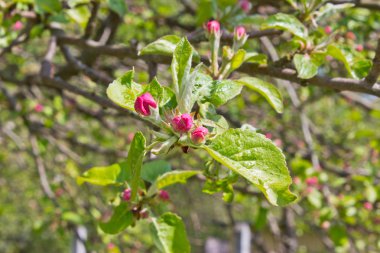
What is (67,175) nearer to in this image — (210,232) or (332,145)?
(332,145)

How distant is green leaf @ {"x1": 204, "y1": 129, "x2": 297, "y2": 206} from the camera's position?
35.2 inches

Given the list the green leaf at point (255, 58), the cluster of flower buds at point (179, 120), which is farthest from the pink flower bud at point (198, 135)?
the green leaf at point (255, 58)

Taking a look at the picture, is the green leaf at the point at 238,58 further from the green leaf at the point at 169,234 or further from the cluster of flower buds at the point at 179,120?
the green leaf at the point at 169,234

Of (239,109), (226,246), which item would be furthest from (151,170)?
(226,246)

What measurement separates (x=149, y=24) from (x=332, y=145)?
5.87 feet

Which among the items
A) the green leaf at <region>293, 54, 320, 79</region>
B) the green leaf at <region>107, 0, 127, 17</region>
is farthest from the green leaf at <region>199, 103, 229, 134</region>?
the green leaf at <region>107, 0, 127, 17</region>

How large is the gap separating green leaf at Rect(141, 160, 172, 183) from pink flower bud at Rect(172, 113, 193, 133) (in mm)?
397

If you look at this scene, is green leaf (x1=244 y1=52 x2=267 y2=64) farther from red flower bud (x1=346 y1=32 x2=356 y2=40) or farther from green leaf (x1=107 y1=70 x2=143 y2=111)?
red flower bud (x1=346 y1=32 x2=356 y2=40)

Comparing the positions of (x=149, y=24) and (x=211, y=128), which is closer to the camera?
(x=211, y=128)

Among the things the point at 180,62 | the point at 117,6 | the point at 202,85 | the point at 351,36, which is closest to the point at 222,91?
the point at 202,85

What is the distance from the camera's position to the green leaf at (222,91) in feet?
3.64

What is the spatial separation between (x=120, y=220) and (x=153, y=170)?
16 centimetres

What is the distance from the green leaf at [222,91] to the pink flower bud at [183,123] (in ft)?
0.59

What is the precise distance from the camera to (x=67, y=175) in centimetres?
384
